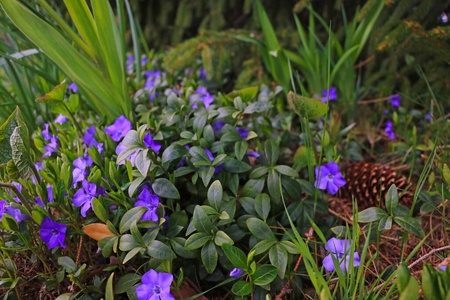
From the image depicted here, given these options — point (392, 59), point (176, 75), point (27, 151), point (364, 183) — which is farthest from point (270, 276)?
point (176, 75)

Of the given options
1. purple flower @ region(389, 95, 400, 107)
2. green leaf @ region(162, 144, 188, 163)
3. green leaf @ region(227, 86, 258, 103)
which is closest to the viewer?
green leaf @ region(162, 144, 188, 163)

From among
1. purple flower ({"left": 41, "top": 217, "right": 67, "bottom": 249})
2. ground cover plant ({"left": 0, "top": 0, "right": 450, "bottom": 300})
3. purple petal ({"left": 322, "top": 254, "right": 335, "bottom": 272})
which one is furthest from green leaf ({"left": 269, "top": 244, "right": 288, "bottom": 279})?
purple flower ({"left": 41, "top": 217, "right": 67, "bottom": 249})

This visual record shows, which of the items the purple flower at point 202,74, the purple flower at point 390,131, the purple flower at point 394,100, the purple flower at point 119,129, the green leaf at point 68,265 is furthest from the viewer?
the purple flower at point 202,74

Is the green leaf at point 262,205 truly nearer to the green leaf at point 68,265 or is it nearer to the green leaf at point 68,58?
the green leaf at point 68,265

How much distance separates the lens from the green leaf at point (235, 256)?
0.82 meters

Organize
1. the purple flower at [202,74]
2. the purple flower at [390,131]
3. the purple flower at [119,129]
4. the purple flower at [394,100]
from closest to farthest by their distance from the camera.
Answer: the purple flower at [119,129] → the purple flower at [390,131] → the purple flower at [394,100] → the purple flower at [202,74]

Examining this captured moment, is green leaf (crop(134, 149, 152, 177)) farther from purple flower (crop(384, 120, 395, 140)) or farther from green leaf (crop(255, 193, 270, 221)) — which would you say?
purple flower (crop(384, 120, 395, 140))

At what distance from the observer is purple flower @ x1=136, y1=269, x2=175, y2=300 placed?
0.85 meters

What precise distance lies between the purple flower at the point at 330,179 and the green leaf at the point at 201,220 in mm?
395

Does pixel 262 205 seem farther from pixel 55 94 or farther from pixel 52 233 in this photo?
pixel 55 94

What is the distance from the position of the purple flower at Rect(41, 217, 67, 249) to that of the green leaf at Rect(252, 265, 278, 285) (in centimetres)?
53

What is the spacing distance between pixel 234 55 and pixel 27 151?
60.5 inches

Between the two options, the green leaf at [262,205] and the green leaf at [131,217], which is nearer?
the green leaf at [131,217]

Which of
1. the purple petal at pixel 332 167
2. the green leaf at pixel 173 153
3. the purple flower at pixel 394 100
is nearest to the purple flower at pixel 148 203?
the green leaf at pixel 173 153
